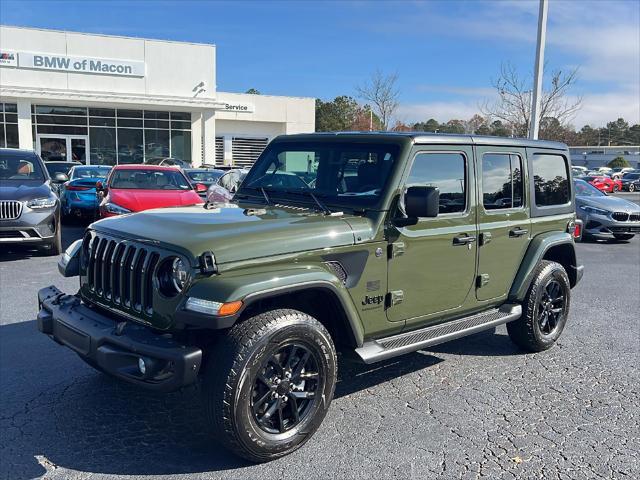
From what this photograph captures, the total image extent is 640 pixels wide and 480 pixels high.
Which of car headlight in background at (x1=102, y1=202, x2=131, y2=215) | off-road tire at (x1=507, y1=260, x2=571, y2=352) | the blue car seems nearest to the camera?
off-road tire at (x1=507, y1=260, x2=571, y2=352)

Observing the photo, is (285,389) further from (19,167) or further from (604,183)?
(604,183)

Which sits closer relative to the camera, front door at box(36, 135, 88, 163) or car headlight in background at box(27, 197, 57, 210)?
car headlight in background at box(27, 197, 57, 210)

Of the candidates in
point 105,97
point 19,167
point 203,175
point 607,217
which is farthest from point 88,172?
point 105,97

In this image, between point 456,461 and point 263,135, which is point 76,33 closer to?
Result: point 263,135

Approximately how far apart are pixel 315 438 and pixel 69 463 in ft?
4.77

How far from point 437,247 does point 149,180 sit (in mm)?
8673

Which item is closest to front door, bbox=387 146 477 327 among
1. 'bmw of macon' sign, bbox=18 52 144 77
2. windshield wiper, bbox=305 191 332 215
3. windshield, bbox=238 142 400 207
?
windshield, bbox=238 142 400 207

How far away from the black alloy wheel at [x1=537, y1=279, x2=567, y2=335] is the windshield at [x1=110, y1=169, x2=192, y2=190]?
7.94 meters

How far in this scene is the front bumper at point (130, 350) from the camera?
313 centimetres

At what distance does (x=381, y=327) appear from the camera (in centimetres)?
409

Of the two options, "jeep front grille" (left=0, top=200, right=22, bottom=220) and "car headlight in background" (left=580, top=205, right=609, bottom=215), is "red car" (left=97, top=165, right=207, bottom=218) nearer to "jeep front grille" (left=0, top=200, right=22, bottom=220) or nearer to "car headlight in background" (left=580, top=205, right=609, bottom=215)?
"jeep front grille" (left=0, top=200, right=22, bottom=220)

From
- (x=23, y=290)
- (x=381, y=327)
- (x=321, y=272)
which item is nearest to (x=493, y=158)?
(x=381, y=327)

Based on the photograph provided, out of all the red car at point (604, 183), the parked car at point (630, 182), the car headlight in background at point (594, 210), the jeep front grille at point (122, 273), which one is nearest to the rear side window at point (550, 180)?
the jeep front grille at point (122, 273)

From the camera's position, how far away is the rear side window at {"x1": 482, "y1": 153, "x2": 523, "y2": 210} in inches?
192
